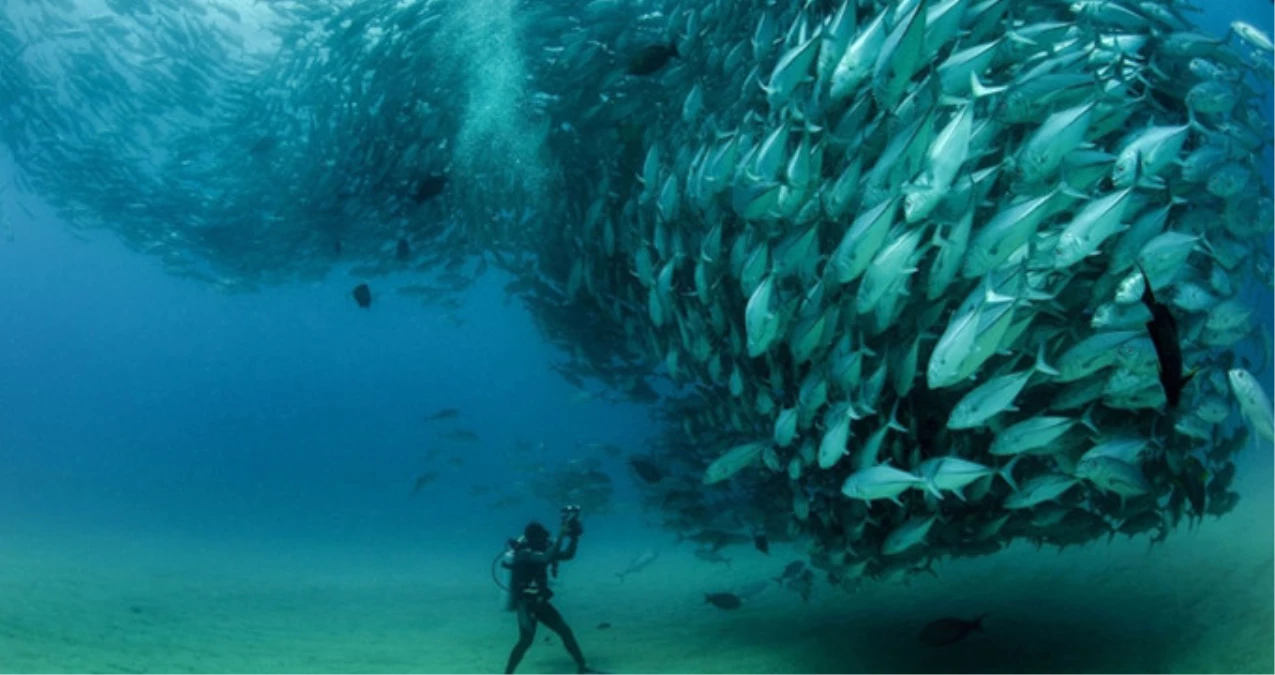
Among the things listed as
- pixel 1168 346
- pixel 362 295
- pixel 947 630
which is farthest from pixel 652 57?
pixel 362 295

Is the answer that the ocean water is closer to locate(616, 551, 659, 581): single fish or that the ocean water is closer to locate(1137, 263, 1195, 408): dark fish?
locate(616, 551, 659, 581): single fish

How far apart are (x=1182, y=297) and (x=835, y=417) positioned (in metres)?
2.23

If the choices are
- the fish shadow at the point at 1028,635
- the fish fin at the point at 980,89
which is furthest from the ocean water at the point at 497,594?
the fish fin at the point at 980,89

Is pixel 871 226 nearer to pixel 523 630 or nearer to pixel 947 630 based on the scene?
pixel 947 630

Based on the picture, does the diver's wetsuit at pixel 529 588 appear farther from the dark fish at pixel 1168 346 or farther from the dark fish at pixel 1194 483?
the dark fish at pixel 1168 346

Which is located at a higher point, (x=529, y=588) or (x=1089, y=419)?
(x=529, y=588)

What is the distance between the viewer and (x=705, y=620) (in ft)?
35.9

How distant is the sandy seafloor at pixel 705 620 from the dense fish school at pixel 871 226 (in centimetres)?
106

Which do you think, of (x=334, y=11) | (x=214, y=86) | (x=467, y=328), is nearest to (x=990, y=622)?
(x=334, y=11)

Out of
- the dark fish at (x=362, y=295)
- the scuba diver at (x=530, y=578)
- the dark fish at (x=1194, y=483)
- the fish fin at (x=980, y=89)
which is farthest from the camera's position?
the dark fish at (x=362, y=295)

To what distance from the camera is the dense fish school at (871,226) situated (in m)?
4.23

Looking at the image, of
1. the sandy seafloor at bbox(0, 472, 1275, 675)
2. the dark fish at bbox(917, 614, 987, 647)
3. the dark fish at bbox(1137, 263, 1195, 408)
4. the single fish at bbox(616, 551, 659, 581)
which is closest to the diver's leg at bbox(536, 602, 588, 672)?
the sandy seafloor at bbox(0, 472, 1275, 675)

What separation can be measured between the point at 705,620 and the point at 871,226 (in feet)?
26.5

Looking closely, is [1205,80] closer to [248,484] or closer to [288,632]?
[288,632]
